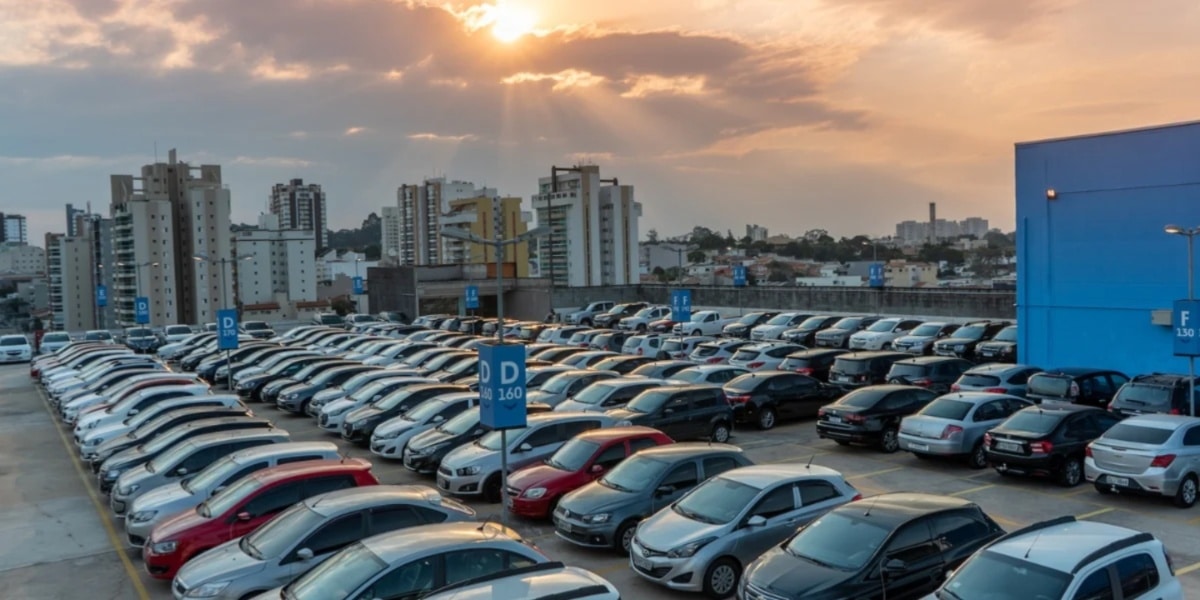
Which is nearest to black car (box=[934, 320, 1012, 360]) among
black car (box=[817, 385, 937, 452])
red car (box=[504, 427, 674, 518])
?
black car (box=[817, 385, 937, 452])

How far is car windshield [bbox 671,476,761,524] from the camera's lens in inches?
426

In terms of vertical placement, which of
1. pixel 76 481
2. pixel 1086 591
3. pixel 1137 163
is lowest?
pixel 76 481

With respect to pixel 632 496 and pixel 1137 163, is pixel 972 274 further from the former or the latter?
pixel 632 496

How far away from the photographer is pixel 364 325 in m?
46.7

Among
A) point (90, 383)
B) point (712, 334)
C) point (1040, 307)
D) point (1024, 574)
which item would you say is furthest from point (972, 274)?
point (1024, 574)

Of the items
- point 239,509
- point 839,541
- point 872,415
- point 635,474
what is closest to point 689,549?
point 839,541

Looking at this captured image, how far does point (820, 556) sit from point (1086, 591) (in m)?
2.54

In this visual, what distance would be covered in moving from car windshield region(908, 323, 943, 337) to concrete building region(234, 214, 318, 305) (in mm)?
108770

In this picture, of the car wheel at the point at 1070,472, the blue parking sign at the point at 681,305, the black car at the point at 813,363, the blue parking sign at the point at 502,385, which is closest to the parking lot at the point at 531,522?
the car wheel at the point at 1070,472

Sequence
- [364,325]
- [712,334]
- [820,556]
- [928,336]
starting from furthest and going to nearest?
1. [364,325]
2. [712,334]
3. [928,336]
4. [820,556]

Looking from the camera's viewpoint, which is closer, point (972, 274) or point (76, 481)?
point (76, 481)

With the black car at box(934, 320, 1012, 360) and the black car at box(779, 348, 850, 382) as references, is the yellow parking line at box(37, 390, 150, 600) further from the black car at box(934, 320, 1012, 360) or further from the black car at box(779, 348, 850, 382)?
the black car at box(934, 320, 1012, 360)

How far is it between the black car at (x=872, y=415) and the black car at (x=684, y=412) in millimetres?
2119

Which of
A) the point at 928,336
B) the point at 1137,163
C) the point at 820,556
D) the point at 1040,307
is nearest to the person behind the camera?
the point at 820,556
